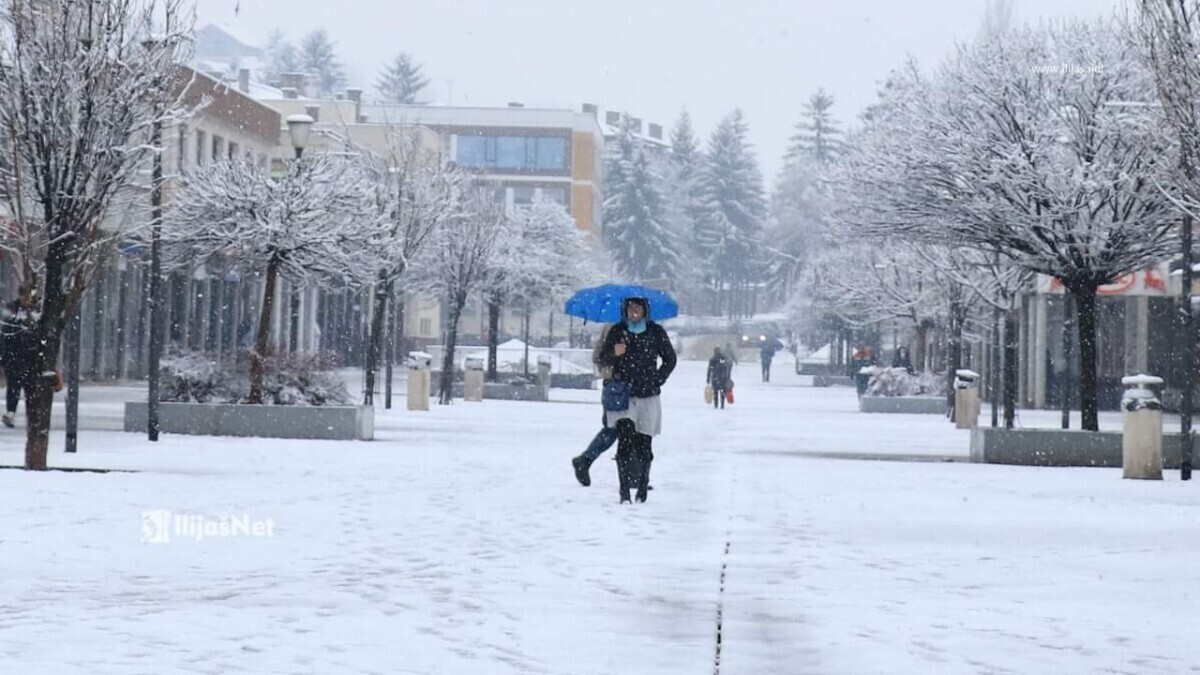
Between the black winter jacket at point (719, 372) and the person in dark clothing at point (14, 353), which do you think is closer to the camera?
the person in dark clothing at point (14, 353)

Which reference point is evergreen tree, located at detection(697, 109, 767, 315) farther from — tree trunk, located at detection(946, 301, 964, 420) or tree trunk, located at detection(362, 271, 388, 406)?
tree trunk, located at detection(362, 271, 388, 406)

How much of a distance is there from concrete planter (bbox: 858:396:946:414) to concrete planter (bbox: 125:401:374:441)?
2086 centimetres

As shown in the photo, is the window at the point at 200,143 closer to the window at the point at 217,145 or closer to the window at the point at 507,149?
the window at the point at 217,145

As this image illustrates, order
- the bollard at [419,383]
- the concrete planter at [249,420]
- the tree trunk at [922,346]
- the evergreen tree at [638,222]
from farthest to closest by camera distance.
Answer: the evergreen tree at [638,222] < the tree trunk at [922,346] < the bollard at [419,383] < the concrete planter at [249,420]

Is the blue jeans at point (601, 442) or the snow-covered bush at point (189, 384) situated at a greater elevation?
the snow-covered bush at point (189, 384)

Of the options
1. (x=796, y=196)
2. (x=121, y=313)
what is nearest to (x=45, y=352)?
(x=121, y=313)

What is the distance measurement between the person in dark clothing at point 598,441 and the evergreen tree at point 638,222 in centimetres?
11156

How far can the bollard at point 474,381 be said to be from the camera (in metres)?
46.8

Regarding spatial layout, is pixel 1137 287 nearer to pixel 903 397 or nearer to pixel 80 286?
pixel 903 397

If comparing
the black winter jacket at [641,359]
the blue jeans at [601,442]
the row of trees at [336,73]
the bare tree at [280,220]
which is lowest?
the blue jeans at [601,442]

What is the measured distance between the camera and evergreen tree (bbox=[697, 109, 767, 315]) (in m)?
148

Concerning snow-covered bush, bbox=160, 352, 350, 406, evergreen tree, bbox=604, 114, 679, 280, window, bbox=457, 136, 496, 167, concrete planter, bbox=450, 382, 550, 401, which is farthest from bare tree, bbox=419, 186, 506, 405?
evergreen tree, bbox=604, 114, 679, 280

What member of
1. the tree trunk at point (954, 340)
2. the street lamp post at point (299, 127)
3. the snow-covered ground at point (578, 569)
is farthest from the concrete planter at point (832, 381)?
the snow-covered ground at point (578, 569)

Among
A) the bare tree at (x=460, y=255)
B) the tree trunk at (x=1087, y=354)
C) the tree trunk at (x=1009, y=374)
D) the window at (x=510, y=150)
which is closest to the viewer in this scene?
the tree trunk at (x=1087, y=354)
